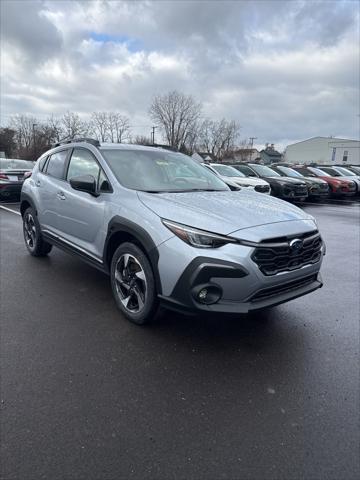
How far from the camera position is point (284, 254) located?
270cm

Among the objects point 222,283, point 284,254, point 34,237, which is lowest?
point 34,237

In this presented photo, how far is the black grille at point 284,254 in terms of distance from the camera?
2570mm

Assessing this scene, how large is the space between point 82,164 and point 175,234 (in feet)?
6.63

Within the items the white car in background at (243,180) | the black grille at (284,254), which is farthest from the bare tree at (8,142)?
the black grille at (284,254)

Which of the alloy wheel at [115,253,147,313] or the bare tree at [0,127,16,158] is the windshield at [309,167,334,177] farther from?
the bare tree at [0,127,16,158]

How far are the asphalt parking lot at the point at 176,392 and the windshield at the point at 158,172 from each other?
1400 millimetres

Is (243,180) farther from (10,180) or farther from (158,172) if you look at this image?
(158,172)

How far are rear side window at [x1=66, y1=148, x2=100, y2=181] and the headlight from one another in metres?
1.53

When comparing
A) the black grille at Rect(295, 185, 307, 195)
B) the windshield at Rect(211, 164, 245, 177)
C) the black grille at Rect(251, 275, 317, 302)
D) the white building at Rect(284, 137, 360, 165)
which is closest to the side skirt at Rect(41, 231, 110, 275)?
the black grille at Rect(251, 275, 317, 302)

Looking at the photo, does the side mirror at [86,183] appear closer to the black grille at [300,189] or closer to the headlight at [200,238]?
the headlight at [200,238]

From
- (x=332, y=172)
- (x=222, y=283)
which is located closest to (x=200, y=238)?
(x=222, y=283)

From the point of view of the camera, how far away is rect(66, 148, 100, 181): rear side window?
3779 mm

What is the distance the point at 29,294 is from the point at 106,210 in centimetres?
153

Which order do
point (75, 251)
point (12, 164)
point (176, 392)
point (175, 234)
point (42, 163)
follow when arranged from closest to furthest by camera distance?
point (176, 392), point (175, 234), point (75, 251), point (42, 163), point (12, 164)
